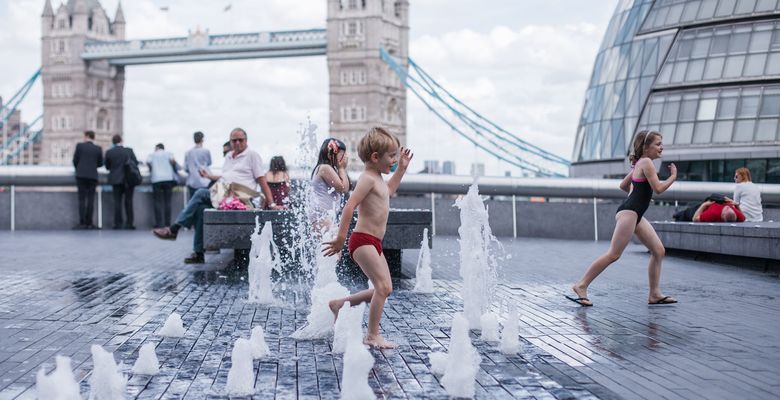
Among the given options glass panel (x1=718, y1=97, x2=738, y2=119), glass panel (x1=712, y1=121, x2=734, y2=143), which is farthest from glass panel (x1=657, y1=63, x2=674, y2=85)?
glass panel (x1=712, y1=121, x2=734, y2=143)

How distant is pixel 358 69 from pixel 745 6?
255 feet

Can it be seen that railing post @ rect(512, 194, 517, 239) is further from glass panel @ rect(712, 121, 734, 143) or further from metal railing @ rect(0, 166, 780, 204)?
glass panel @ rect(712, 121, 734, 143)

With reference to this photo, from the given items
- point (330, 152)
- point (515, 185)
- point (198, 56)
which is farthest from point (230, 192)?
point (198, 56)

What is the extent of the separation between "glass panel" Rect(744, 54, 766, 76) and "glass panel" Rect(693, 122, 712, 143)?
7.18 ft

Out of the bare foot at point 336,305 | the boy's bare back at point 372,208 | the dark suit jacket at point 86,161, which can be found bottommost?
the bare foot at point 336,305

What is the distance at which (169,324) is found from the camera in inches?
209

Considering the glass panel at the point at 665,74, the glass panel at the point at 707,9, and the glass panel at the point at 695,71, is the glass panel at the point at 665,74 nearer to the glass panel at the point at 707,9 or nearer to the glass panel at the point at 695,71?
the glass panel at the point at 695,71

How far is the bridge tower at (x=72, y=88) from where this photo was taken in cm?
12075

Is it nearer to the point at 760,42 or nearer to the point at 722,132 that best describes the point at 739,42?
the point at 760,42

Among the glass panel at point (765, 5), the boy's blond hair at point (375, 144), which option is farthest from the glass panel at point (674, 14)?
the boy's blond hair at point (375, 144)

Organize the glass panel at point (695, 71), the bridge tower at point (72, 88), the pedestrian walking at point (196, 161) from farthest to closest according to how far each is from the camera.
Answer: the bridge tower at point (72, 88), the glass panel at point (695, 71), the pedestrian walking at point (196, 161)

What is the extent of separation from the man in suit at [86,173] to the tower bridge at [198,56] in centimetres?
7806

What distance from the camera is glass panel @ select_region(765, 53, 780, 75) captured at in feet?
107

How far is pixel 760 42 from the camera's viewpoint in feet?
109
